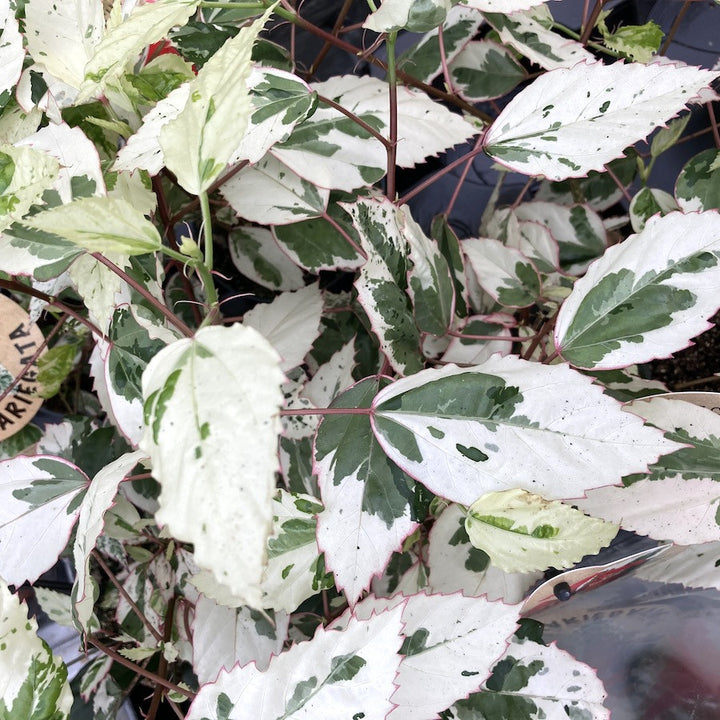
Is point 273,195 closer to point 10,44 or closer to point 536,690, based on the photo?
point 10,44

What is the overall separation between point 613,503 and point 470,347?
0.68ft

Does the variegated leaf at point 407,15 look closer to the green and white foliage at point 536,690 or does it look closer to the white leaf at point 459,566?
the white leaf at point 459,566

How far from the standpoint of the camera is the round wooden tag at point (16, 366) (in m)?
0.83

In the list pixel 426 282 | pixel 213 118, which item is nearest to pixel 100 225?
pixel 213 118

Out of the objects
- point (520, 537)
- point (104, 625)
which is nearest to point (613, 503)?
point (520, 537)

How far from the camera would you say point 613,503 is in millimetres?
596

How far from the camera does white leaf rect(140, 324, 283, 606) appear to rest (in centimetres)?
32

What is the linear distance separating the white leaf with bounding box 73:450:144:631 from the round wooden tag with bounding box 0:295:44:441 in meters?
0.33

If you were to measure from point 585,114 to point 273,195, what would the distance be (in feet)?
1.07

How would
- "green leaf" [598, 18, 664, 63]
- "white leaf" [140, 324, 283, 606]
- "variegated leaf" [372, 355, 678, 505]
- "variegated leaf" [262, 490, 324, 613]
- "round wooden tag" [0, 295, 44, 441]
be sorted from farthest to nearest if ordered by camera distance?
"round wooden tag" [0, 295, 44, 441]
"green leaf" [598, 18, 664, 63]
"variegated leaf" [262, 490, 324, 613]
"variegated leaf" [372, 355, 678, 505]
"white leaf" [140, 324, 283, 606]

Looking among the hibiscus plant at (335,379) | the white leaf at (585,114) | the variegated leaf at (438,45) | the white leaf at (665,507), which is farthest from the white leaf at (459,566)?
the variegated leaf at (438,45)

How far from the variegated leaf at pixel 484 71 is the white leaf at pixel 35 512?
66 cm

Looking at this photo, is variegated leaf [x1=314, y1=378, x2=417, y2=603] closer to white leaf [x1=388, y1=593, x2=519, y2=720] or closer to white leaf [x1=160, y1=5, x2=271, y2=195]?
white leaf [x1=388, y1=593, x2=519, y2=720]

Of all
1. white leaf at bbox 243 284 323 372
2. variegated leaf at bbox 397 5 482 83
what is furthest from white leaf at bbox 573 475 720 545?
variegated leaf at bbox 397 5 482 83
